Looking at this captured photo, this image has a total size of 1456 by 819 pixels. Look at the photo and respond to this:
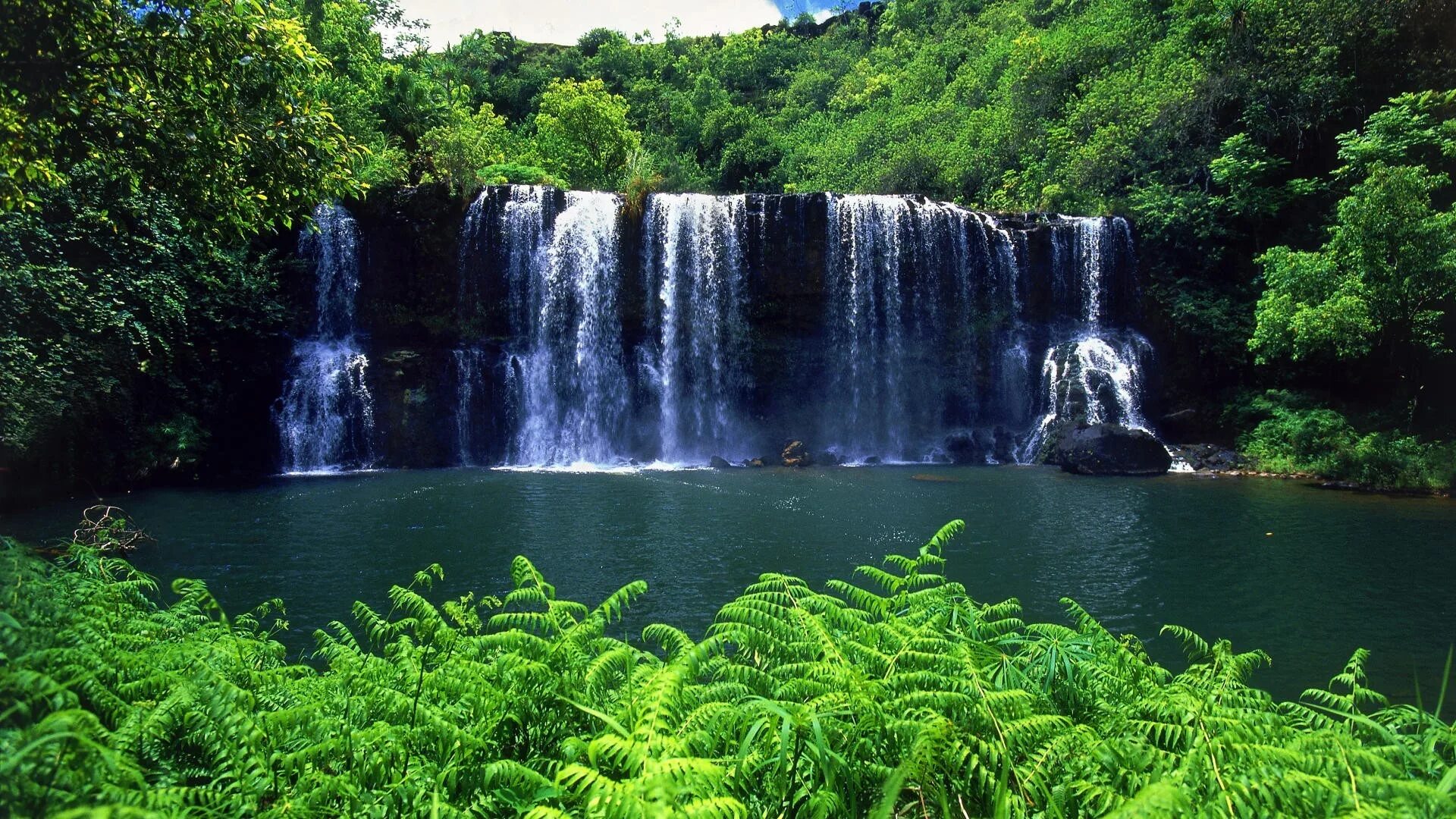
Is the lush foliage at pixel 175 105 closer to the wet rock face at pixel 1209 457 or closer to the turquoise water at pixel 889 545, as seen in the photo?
the turquoise water at pixel 889 545

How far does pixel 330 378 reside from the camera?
23766mm

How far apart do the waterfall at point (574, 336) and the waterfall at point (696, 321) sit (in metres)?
1.20

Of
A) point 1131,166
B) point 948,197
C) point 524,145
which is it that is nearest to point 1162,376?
point 1131,166

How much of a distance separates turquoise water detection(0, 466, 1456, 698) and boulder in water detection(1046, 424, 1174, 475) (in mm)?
1159

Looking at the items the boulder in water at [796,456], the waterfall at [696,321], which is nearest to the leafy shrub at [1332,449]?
the boulder in water at [796,456]

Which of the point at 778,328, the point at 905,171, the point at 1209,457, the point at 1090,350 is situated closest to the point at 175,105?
the point at 778,328

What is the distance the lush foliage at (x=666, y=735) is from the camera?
7.13 feet

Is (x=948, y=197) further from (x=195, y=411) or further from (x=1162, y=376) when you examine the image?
(x=195, y=411)

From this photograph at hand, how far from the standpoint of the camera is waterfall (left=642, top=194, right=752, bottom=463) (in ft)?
84.3

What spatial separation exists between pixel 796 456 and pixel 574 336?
817cm

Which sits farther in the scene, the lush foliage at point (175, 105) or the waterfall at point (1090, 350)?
the waterfall at point (1090, 350)

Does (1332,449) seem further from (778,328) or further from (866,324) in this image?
(778,328)

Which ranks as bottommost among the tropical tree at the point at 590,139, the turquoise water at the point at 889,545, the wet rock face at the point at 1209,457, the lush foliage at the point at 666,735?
the turquoise water at the point at 889,545

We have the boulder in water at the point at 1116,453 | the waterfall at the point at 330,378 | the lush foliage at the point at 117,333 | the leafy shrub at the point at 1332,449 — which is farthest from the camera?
the waterfall at the point at 330,378
